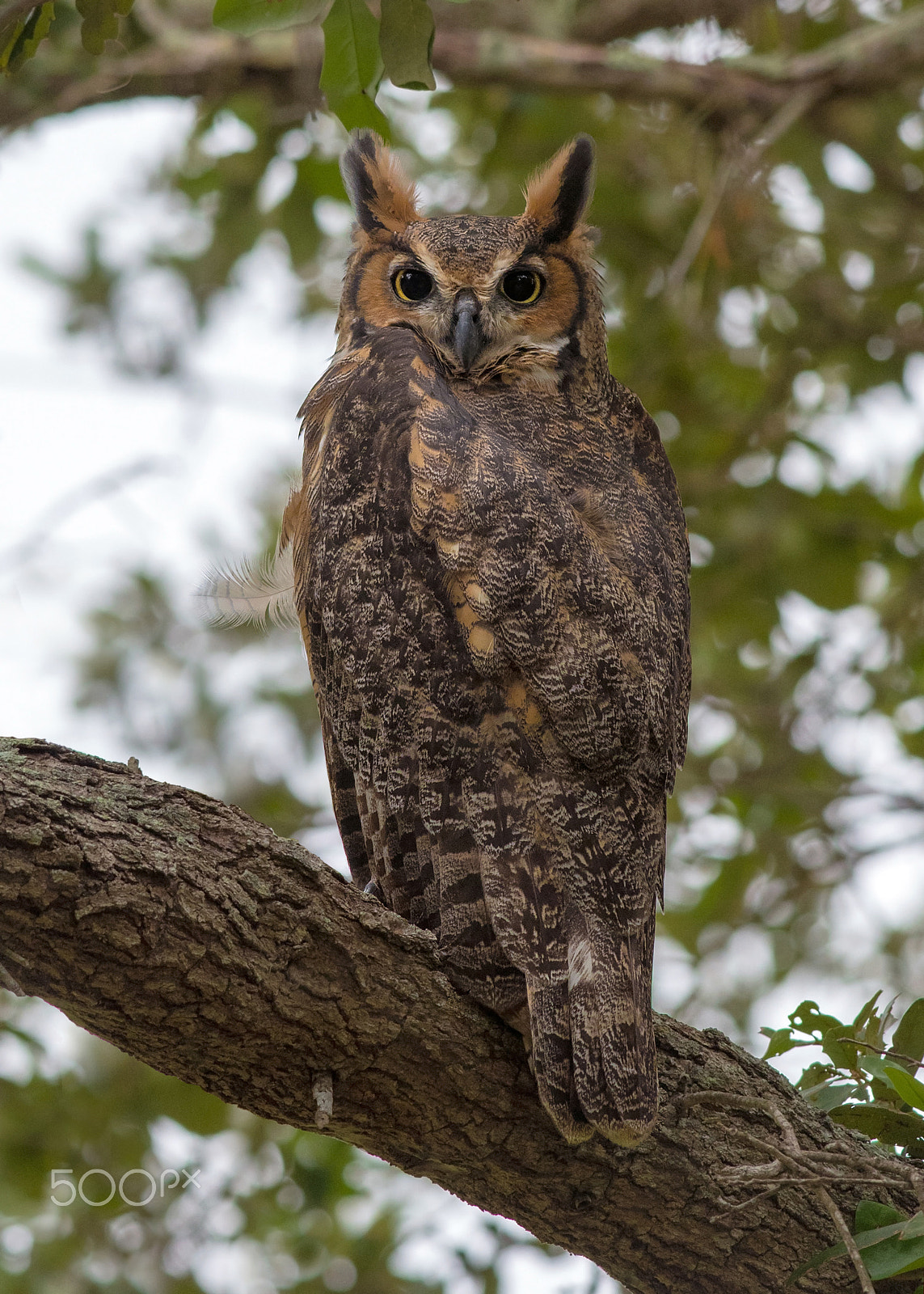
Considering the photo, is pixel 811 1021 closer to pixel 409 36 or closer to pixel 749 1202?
pixel 749 1202

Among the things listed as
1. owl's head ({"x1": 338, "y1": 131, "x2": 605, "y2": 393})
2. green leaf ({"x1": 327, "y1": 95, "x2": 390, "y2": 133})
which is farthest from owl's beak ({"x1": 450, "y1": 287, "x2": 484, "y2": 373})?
green leaf ({"x1": 327, "y1": 95, "x2": 390, "y2": 133})

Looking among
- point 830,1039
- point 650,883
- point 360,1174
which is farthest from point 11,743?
point 360,1174

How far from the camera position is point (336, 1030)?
89.0 inches

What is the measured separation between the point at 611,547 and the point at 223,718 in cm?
400

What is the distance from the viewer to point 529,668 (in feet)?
8.33

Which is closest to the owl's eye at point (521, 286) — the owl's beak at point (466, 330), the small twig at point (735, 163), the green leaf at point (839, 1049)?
the owl's beak at point (466, 330)

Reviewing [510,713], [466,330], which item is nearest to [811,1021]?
[510,713]

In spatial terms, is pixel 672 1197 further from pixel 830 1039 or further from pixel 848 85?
pixel 848 85

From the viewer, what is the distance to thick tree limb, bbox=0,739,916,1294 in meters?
2.01

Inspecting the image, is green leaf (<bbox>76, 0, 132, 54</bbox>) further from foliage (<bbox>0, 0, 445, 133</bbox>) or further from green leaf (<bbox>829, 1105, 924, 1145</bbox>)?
green leaf (<bbox>829, 1105, 924, 1145</bbox>)

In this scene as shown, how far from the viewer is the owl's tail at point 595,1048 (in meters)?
2.35

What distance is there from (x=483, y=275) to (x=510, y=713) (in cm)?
135

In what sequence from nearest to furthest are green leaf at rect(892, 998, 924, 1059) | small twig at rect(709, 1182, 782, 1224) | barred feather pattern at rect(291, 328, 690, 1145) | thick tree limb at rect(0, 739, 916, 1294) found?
thick tree limb at rect(0, 739, 916, 1294) < small twig at rect(709, 1182, 782, 1224) < barred feather pattern at rect(291, 328, 690, 1145) < green leaf at rect(892, 998, 924, 1059)

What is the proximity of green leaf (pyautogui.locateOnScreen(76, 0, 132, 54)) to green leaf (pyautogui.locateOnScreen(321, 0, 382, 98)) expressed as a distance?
1.16 feet
